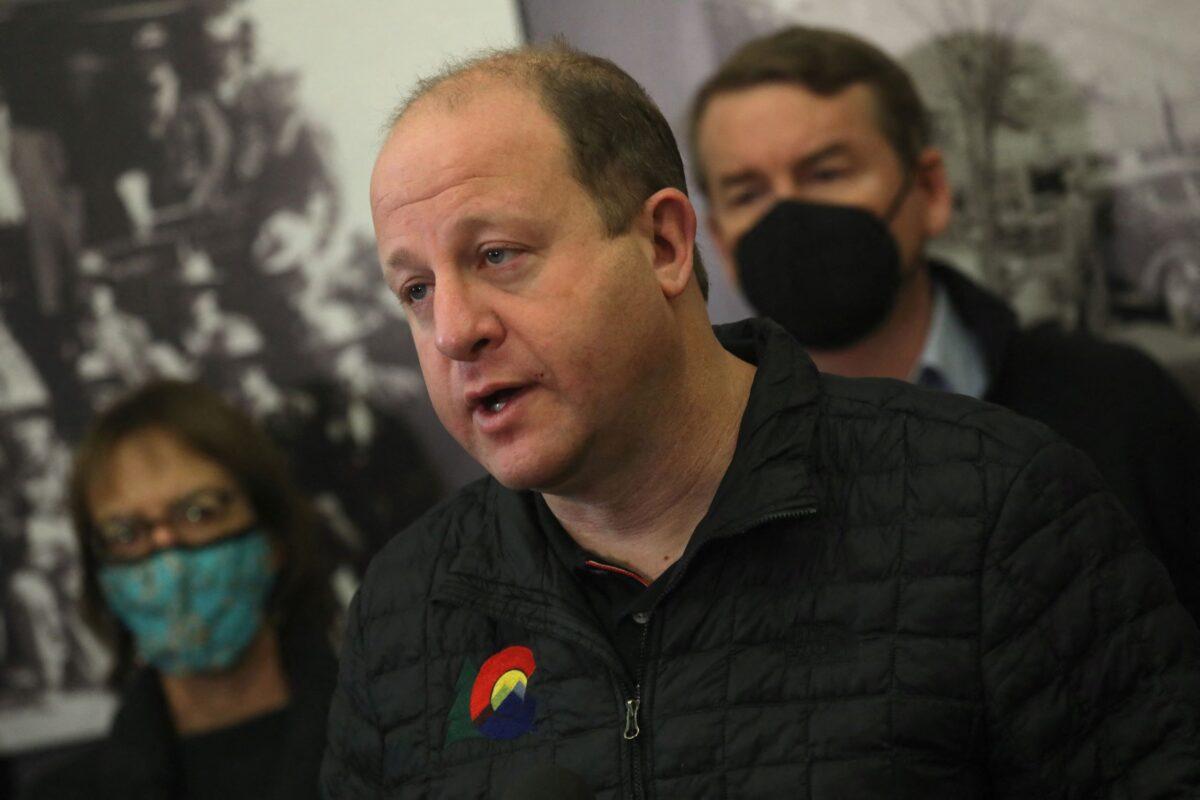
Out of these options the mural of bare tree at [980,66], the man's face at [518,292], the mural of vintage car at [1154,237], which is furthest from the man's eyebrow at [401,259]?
the mural of vintage car at [1154,237]

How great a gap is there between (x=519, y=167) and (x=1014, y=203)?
189 cm

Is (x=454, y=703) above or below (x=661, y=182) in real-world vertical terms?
below

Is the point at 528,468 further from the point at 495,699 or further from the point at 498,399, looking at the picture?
the point at 495,699

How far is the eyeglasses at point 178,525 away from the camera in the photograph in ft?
11.4

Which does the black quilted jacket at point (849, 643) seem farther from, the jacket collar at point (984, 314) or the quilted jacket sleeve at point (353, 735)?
the jacket collar at point (984, 314)

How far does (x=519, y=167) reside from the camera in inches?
64.8

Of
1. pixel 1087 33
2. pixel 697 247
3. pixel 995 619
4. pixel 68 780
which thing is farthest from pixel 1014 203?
pixel 68 780

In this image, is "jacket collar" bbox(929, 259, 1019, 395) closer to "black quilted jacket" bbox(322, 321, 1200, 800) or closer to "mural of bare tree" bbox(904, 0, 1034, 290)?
"mural of bare tree" bbox(904, 0, 1034, 290)

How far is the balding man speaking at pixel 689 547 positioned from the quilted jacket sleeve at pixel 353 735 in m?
0.05

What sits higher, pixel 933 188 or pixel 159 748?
pixel 933 188

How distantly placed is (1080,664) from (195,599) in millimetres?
2387

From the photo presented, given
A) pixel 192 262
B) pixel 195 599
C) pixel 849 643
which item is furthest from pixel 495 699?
pixel 192 262

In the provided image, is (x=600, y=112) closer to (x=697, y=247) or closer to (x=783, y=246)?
(x=697, y=247)

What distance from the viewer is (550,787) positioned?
1.41 m
